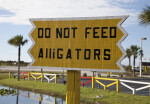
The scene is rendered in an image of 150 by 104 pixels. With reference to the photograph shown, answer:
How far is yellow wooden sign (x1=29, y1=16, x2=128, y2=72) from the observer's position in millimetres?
3650

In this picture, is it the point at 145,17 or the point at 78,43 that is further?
the point at 145,17

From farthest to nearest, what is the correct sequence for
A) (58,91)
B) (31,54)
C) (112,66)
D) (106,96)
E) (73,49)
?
(58,91), (106,96), (31,54), (73,49), (112,66)

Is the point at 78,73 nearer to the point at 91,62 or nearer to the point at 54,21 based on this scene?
the point at 91,62

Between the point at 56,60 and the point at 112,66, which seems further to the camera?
the point at 56,60

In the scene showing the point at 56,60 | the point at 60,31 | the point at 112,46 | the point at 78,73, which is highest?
the point at 60,31

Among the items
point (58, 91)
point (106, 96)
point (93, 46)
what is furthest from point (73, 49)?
point (58, 91)

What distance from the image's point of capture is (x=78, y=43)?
12.6ft

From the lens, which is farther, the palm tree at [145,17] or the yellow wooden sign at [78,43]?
the palm tree at [145,17]

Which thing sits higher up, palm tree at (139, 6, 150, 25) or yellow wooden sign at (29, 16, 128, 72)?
palm tree at (139, 6, 150, 25)

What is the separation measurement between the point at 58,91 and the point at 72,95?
13.4 meters

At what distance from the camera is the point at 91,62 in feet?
12.4

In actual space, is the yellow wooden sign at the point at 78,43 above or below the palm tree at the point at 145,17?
below

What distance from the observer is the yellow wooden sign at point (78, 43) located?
144 inches

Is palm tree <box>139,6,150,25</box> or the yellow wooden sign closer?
the yellow wooden sign
